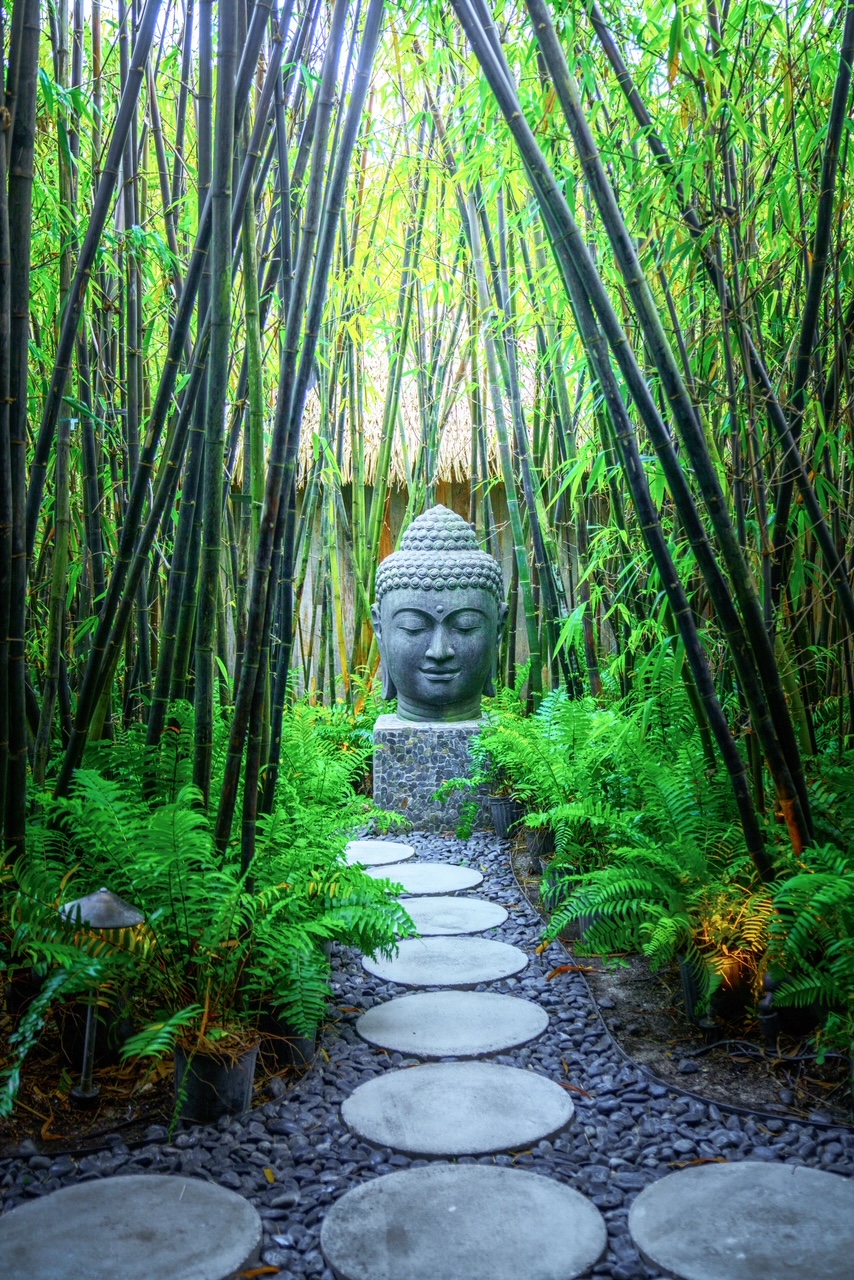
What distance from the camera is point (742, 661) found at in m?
1.82

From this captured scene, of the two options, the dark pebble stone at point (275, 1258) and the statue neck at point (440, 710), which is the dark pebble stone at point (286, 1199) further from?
the statue neck at point (440, 710)

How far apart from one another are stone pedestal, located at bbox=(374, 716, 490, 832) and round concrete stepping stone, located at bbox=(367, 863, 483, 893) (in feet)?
2.05

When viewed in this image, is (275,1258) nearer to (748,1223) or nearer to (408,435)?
(748,1223)

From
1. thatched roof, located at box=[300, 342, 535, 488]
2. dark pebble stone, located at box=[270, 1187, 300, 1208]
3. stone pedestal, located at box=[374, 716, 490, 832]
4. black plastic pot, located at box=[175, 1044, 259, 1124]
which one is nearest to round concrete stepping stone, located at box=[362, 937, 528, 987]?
black plastic pot, located at box=[175, 1044, 259, 1124]

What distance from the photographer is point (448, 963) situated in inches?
96.7

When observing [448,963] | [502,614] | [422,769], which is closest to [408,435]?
A: [502,614]

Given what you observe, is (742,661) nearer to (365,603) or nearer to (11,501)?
(11,501)

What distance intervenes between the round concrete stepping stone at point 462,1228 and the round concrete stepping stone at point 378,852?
204cm

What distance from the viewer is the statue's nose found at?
420 cm

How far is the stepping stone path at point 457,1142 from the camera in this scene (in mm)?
1251

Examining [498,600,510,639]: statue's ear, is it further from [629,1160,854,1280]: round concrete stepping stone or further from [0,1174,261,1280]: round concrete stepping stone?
Answer: [0,1174,261,1280]: round concrete stepping stone

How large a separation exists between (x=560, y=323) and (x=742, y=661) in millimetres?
1678

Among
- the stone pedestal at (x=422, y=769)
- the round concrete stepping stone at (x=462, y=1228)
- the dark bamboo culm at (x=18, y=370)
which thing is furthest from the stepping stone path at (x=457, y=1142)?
the stone pedestal at (x=422, y=769)

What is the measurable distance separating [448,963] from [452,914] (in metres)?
0.44
